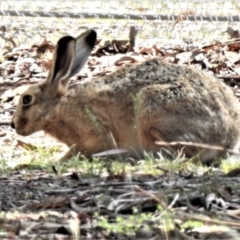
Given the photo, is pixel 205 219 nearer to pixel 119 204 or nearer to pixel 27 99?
pixel 119 204

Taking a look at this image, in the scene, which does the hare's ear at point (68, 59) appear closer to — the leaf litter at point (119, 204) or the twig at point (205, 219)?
the leaf litter at point (119, 204)

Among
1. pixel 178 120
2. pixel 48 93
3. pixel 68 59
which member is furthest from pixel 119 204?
pixel 48 93

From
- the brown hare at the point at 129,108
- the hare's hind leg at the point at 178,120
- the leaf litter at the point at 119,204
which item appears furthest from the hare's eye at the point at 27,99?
the hare's hind leg at the point at 178,120

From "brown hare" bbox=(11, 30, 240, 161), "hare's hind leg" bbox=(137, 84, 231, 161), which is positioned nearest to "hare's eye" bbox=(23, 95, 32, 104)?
"brown hare" bbox=(11, 30, 240, 161)

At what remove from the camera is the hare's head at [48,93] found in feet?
26.0

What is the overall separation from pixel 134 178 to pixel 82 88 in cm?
249

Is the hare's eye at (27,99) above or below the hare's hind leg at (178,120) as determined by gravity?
below

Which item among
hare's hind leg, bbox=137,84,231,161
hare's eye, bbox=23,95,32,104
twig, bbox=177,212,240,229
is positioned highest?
twig, bbox=177,212,240,229

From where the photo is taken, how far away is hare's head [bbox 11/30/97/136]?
312 inches

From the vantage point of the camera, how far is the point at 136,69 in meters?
7.38

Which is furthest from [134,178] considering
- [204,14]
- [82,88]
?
[204,14]

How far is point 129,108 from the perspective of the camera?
7.13 m

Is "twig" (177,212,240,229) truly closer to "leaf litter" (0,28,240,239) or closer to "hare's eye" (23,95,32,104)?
"leaf litter" (0,28,240,239)

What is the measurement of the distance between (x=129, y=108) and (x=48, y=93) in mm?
1157
